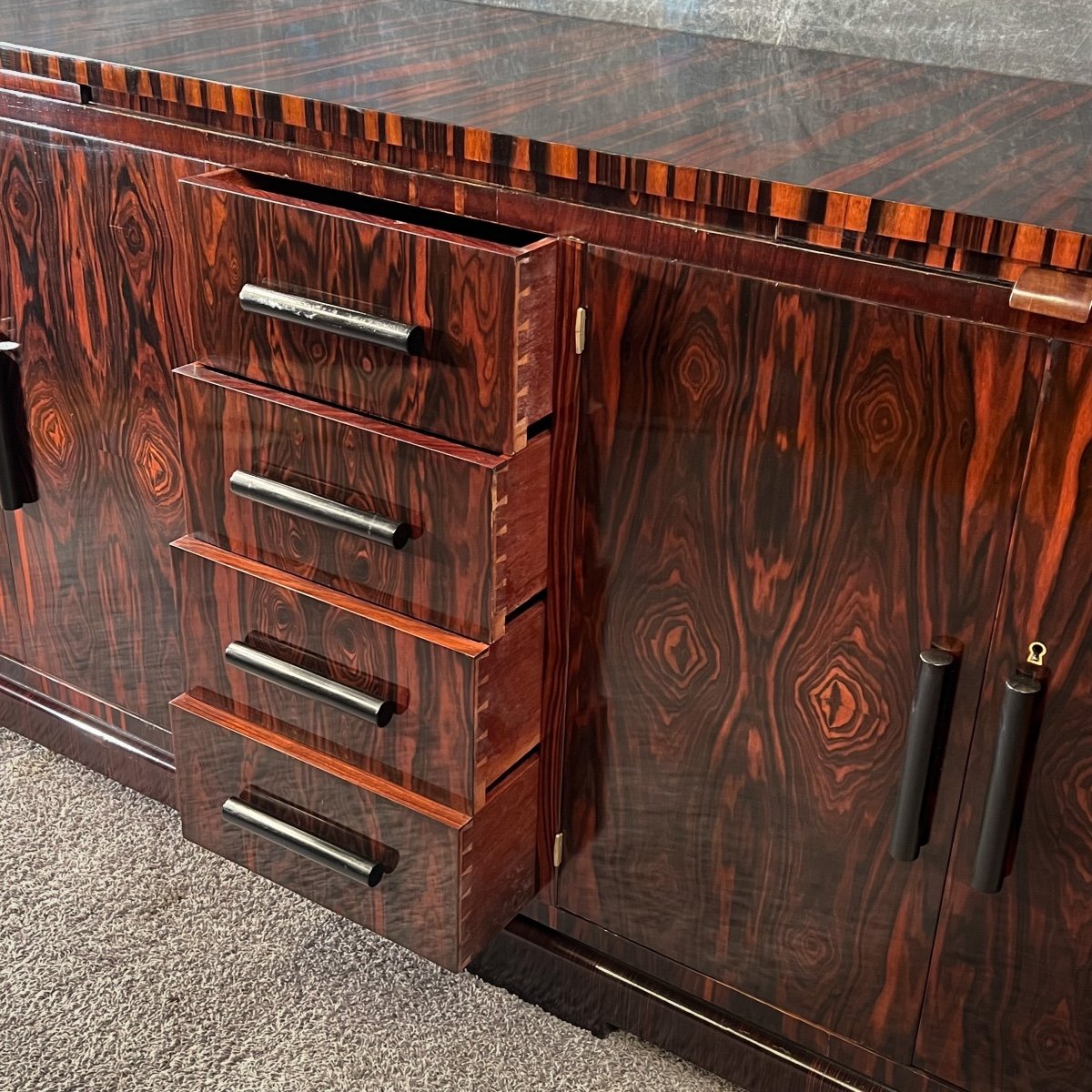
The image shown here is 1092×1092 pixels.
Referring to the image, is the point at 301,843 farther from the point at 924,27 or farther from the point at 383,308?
the point at 924,27

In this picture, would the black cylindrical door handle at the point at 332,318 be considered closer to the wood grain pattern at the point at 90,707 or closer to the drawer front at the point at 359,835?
the drawer front at the point at 359,835

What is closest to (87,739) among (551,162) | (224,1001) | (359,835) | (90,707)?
(90,707)

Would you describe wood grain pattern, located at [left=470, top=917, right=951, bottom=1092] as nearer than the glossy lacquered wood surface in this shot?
No

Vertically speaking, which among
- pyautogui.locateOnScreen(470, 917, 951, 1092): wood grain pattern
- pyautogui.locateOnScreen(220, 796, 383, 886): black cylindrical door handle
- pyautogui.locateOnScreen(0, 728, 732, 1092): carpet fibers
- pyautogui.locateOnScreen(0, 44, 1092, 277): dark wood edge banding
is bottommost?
pyautogui.locateOnScreen(0, 728, 732, 1092): carpet fibers

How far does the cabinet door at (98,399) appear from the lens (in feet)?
3.32

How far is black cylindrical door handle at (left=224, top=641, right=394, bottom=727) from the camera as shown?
36.0 inches

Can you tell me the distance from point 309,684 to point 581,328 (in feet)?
1.05

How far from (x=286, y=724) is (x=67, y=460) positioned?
0.35 m

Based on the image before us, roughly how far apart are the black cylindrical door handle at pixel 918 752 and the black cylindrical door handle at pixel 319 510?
33cm

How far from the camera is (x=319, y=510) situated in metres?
0.89

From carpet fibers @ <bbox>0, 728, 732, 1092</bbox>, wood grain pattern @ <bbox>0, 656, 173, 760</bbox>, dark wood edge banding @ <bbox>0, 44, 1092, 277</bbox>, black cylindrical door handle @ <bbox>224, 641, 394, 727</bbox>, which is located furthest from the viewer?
wood grain pattern @ <bbox>0, 656, 173, 760</bbox>

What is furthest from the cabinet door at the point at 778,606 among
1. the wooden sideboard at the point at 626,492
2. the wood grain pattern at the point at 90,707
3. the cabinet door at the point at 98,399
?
the wood grain pattern at the point at 90,707

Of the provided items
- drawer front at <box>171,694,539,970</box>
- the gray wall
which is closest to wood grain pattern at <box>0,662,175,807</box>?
drawer front at <box>171,694,539,970</box>

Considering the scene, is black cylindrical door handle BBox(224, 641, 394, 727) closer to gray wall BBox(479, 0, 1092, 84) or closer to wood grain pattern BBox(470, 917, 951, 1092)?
wood grain pattern BBox(470, 917, 951, 1092)
